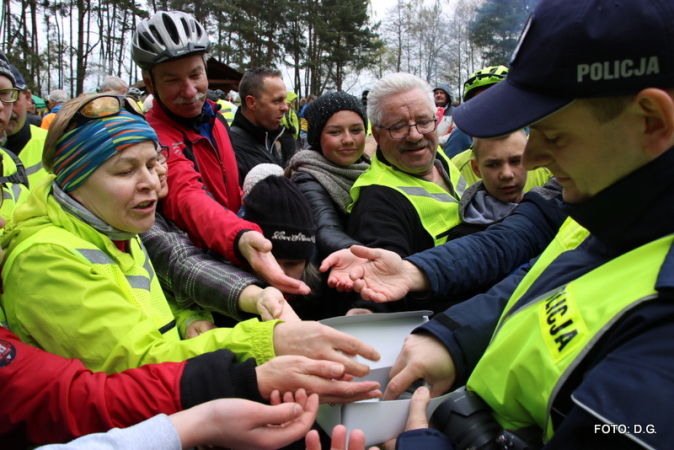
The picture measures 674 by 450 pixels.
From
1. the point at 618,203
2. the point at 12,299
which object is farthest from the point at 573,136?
the point at 12,299

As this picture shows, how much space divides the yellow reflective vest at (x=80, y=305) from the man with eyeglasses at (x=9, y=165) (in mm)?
1223

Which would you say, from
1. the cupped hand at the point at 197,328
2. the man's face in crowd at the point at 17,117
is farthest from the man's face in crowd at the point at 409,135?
the man's face in crowd at the point at 17,117

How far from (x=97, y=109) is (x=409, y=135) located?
5.60 ft

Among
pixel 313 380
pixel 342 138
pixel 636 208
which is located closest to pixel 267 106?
pixel 342 138

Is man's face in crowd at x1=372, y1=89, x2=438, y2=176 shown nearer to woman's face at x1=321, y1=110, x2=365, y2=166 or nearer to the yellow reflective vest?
woman's face at x1=321, y1=110, x2=365, y2=166

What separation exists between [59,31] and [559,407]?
3171cm

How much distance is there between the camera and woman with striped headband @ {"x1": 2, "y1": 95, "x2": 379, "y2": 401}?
4.75 ft

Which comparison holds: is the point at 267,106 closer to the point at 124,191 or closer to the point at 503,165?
the point at 503,165

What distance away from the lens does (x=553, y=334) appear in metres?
1.03

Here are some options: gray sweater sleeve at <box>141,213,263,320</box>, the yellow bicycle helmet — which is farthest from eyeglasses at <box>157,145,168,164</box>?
the yellow bicycle helmet

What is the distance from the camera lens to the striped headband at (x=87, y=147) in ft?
5.54

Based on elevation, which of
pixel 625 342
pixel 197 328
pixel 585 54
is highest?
pixel 585 54

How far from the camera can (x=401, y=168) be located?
9.45ft

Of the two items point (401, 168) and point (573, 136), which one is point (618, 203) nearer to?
point (573, 136)
